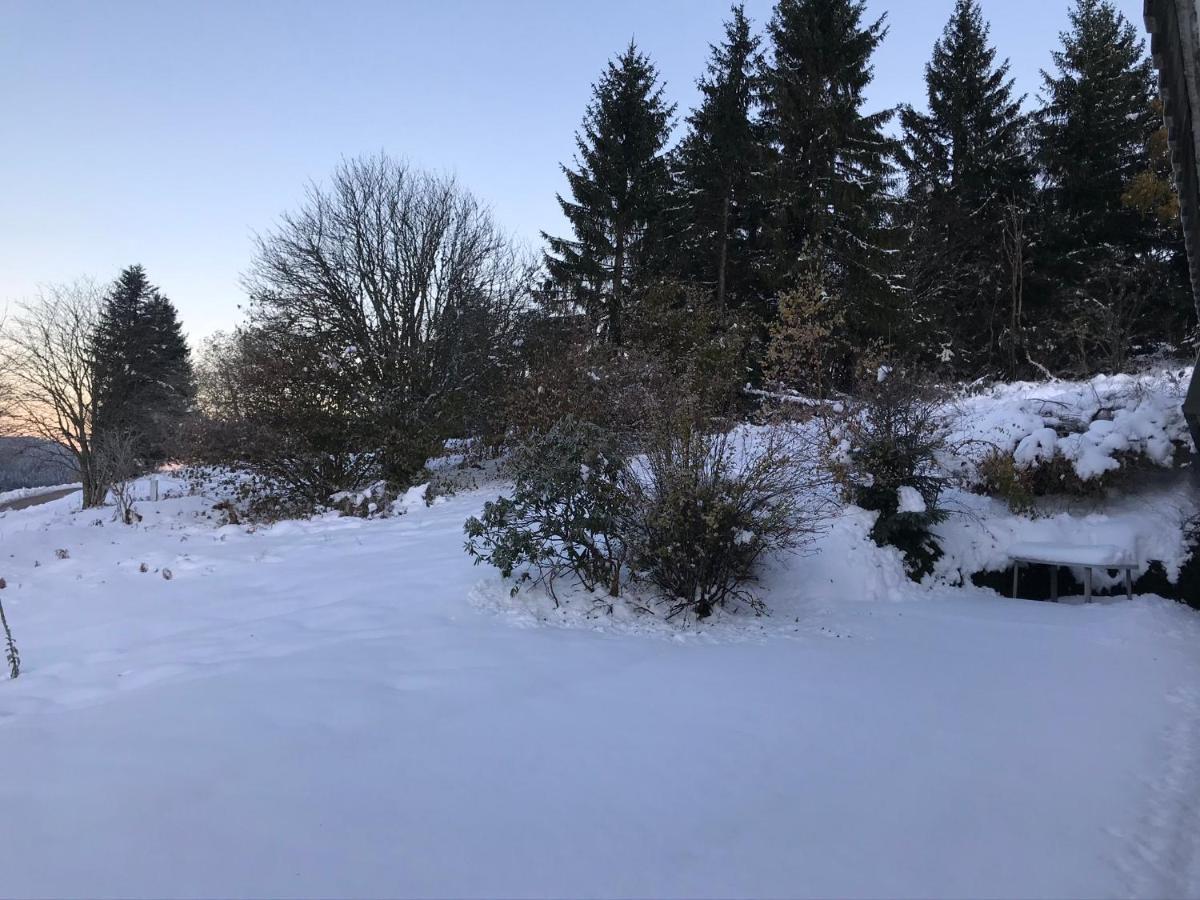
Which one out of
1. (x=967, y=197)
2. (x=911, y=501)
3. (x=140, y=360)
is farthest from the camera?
(x=140, y=360)

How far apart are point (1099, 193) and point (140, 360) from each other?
3784 centimetres

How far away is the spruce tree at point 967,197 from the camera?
21297 millimetres

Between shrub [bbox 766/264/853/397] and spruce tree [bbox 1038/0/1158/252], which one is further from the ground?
spruce tree [bbox 1038/0/1158/252]

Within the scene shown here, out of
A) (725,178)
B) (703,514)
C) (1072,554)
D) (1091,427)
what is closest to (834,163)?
(725,178)

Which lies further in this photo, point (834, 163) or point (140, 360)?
point (140, 360)

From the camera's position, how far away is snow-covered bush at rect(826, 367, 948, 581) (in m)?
7.06

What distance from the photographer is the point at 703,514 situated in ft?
17.5

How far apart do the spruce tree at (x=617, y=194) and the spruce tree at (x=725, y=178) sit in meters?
1.14

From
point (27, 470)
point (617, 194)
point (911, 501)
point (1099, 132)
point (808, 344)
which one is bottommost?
point (27, 470)

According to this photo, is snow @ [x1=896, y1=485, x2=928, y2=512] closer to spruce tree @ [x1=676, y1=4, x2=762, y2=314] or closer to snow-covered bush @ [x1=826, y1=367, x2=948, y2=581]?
snow-covered bush @ [x1=826, y1=367, x2=948, y2=581]

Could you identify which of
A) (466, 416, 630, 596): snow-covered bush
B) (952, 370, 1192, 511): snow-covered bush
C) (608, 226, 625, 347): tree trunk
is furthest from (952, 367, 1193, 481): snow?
(608, 226, 625, 347): tree trunk

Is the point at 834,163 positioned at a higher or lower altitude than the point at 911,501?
higher

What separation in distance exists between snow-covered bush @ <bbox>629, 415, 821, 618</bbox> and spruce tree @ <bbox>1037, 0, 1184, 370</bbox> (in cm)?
1791

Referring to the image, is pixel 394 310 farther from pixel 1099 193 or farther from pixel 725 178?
pixel 1099 193
